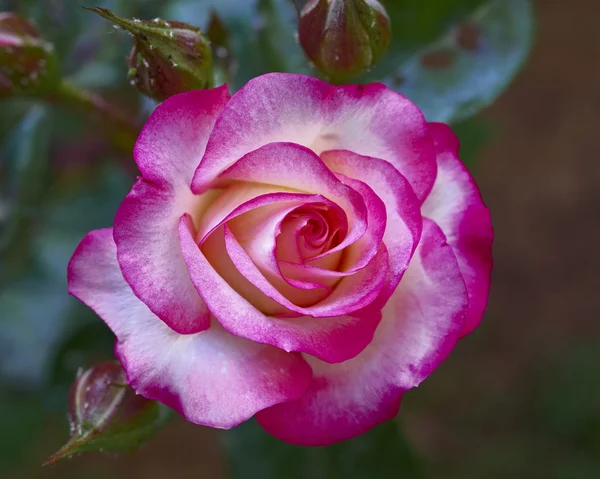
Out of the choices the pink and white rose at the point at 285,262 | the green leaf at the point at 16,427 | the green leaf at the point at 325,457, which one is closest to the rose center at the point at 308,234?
the pink and white rose at the point at 285,262

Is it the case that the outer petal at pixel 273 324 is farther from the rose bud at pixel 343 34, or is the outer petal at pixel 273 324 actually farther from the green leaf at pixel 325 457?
the green leaf at pixel 325 457

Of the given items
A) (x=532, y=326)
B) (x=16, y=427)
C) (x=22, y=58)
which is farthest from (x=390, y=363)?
(x=532, y=326)

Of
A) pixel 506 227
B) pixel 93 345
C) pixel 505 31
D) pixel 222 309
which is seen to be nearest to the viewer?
pixel 222 309

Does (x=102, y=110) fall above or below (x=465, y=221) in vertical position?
below

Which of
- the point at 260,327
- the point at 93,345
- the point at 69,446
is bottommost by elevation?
the point at 93,345

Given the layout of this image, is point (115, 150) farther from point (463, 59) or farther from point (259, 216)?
point (259, 216)

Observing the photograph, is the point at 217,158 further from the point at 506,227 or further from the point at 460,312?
the point at 506,227

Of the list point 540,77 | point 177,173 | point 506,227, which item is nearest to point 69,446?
point 177,173
